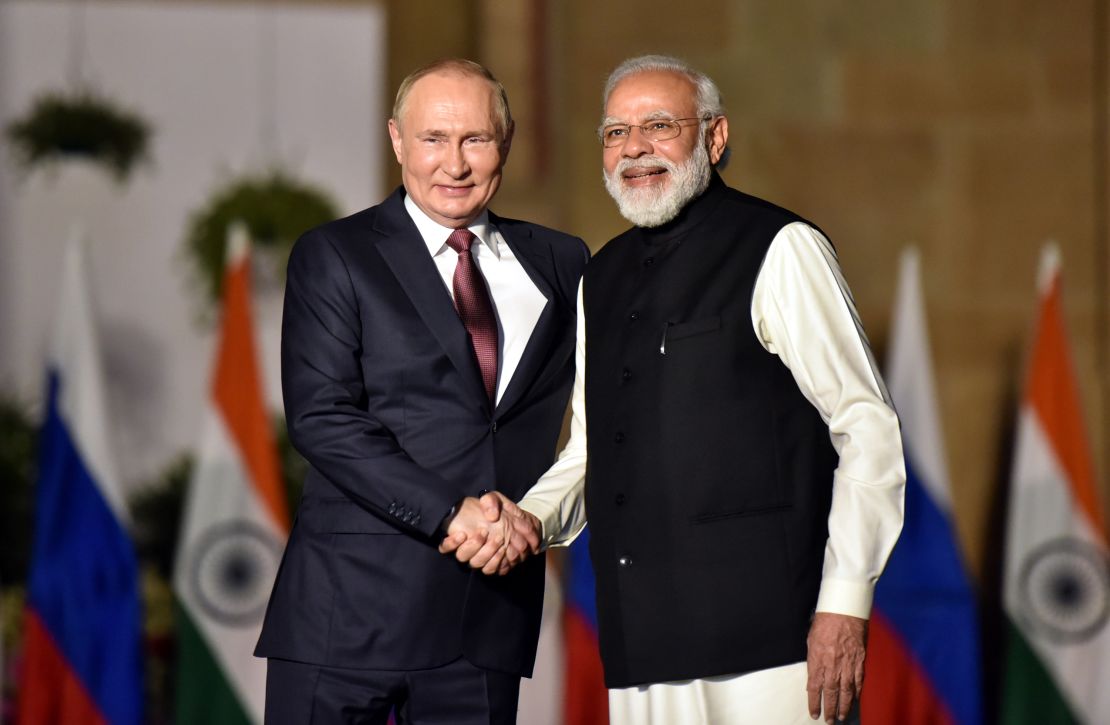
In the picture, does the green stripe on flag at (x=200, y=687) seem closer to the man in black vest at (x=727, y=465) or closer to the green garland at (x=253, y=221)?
the green garland at (x=253, y=221)

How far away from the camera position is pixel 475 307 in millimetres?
2732

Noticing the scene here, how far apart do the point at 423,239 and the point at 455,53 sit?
4.09 metres

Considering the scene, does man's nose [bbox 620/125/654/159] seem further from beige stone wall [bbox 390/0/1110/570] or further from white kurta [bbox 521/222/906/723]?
beige stone wall [bbox 390/0/1110/570]

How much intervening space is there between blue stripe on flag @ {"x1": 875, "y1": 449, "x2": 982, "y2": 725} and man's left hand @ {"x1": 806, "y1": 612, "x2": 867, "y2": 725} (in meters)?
2.70

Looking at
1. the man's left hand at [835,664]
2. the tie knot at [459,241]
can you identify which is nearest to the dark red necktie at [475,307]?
the tie knot at [459,241]

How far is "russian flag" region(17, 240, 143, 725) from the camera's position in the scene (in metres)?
5.18

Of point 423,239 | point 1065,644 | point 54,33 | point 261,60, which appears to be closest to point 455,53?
point 261,60

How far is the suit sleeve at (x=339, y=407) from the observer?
8.43 ft

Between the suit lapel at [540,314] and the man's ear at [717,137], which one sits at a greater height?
the man's ear at [717,137]

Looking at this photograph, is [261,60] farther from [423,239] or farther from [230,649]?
[423,239]

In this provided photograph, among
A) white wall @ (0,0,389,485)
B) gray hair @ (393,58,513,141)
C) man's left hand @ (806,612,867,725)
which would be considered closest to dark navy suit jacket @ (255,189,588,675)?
gray hair @ (393,58,513,141)

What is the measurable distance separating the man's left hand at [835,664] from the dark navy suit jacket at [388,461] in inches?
22.4

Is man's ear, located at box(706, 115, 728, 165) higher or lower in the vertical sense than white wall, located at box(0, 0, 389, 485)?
lower

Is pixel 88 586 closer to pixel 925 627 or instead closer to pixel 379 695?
pixel 925 627
